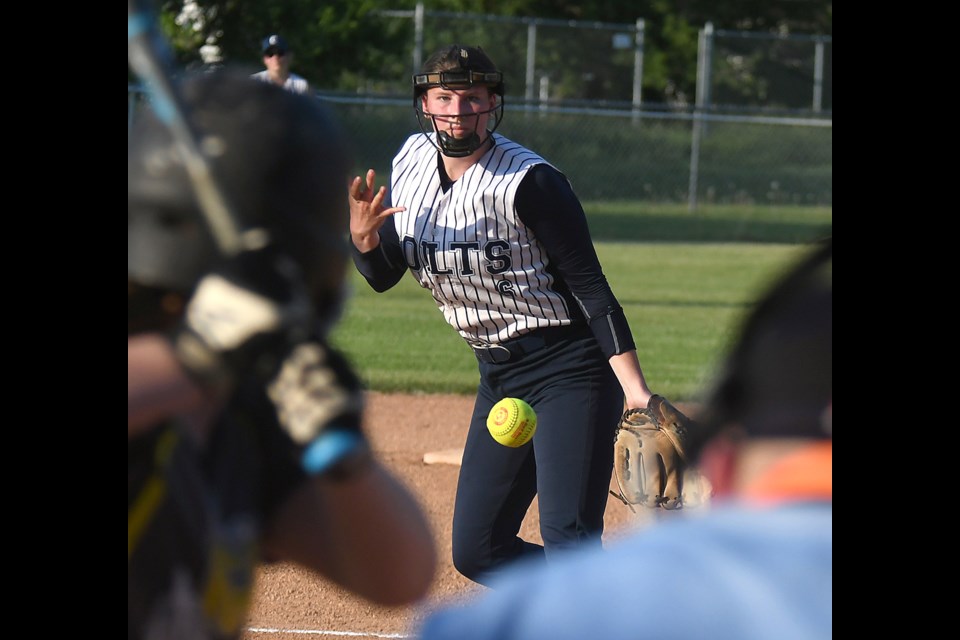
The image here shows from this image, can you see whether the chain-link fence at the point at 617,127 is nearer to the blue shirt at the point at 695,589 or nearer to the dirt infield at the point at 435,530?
the dirt infield at the point at 435,530

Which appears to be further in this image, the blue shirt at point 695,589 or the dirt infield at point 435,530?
the dirt infield at point 435,530

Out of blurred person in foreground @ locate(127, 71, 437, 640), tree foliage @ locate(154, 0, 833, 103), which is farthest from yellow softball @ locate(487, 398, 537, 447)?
tree foliage @ locate(154, 0, 833, 103)

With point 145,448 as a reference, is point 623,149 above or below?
above

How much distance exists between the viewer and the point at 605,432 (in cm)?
396

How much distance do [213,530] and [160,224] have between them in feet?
1.15

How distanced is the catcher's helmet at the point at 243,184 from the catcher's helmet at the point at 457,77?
2.63 meters

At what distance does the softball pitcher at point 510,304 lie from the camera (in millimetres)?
3918

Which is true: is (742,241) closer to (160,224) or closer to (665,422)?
(665,422)

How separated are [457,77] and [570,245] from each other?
0.70 m

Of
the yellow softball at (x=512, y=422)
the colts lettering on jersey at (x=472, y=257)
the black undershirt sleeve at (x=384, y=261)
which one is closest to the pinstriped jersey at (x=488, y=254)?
the colts lettering on jersey at (x=472, y=257)

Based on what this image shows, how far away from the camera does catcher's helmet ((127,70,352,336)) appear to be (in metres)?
1.40

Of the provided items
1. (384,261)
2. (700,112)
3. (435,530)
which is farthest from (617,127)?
(384,261)

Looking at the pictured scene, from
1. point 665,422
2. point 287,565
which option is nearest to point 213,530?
point 665,422

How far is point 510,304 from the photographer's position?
4.09 m
